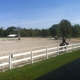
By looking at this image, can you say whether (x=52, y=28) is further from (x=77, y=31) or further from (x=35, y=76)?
(x=35, y=76)

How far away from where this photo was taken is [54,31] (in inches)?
5738

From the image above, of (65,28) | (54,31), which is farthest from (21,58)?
(54,31)

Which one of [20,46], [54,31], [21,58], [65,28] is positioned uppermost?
[65,28]

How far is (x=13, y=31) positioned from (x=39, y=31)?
26.1 metres

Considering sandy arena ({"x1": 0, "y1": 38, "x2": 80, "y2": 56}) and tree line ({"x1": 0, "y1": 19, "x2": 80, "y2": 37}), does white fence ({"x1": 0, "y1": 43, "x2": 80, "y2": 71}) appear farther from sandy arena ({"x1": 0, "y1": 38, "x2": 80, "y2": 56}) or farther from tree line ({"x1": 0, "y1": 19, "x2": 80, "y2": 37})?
tree line ({"x1": 0, "y1": 19, "x2": 80, "y2": 37})

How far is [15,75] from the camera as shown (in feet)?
30.1

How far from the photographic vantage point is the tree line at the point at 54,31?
124500 mm

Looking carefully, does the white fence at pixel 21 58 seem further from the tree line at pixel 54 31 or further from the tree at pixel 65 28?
the tree at pixel 65 28

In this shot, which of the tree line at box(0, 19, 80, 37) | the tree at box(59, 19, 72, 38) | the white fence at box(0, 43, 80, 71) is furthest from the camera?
the tree line at box(0, 19, 80, 37)

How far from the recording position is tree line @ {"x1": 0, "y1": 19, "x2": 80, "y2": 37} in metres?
124

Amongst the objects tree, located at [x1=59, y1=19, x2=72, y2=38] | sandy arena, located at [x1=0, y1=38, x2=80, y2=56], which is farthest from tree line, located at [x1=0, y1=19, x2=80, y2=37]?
sandy arena, located at [x1=0, y1=38, x2=80, y2=56]

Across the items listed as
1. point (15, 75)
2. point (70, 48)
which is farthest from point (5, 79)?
point (70, 48)

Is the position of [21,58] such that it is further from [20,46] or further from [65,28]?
[65,28]

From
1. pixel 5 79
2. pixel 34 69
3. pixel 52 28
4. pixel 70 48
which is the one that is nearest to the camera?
pixel 5 79
